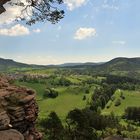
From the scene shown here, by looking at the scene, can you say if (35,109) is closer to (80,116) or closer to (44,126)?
(44,126)

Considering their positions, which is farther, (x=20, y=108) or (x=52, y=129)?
(x=52, y=129)

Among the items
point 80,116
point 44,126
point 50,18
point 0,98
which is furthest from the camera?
point 80,116

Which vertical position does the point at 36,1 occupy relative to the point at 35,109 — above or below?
above

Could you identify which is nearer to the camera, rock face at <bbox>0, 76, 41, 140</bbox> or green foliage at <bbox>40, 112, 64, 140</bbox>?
rock face at <bbox>0, 76, 41, 140</bbox>

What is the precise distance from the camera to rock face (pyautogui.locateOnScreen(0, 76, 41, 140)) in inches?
1686

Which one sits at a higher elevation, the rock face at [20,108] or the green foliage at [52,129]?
the rock face at [20,108]

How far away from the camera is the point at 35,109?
49812 millimetres

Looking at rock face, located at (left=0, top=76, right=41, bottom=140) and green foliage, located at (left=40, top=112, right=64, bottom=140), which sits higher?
rock face, located at (left=0, top=76, right=41, bottom=140)

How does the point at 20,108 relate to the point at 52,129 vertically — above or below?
above

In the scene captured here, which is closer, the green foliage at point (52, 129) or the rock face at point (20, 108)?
the rock face at point (20, 108)

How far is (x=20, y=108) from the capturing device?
147ft

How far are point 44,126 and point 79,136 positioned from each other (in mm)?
14179

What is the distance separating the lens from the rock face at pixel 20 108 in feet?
140

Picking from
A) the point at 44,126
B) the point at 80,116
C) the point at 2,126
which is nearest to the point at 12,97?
the point at 2,126
